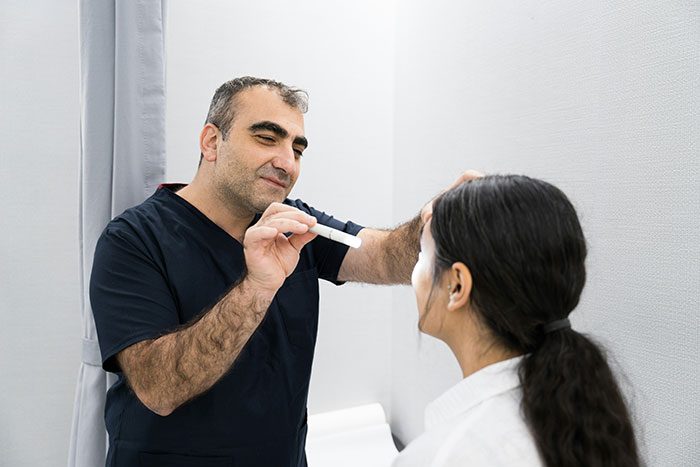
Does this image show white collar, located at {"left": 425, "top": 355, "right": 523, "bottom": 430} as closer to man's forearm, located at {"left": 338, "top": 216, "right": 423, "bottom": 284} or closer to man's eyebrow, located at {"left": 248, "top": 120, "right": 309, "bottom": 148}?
man's forearm, located at {"left": 338, "top": 216, "right": 423, "bottom": 284}

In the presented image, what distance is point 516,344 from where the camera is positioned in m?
0.64

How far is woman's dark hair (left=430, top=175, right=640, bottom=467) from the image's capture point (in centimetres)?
54

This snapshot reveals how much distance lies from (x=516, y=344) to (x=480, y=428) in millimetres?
146

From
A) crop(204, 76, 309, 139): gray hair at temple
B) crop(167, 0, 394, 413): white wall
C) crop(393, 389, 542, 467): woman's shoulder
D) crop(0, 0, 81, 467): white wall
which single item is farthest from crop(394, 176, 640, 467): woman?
crop(0, 0, 81, 467): white wall

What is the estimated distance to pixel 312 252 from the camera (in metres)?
1.19

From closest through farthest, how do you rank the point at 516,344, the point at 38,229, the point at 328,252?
1. the point at 516,344
2. the point at 328,252
3. the point at 38,229

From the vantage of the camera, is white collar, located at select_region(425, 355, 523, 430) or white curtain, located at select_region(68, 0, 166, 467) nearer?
white collar, located at select_region(425, 355, 523, 430)

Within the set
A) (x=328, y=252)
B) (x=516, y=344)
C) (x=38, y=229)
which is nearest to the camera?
(x=516, y=344)

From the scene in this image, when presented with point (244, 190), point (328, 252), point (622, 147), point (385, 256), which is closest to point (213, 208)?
point (244, 190)

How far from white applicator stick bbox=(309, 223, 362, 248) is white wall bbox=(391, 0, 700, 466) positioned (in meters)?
0.50

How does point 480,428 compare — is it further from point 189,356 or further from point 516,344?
point 189,356

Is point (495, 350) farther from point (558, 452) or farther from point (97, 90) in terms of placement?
point (97, 90)

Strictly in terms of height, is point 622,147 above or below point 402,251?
above

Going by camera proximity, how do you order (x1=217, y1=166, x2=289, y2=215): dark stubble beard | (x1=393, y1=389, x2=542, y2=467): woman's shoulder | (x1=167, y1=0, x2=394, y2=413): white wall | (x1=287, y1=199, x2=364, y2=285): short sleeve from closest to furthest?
(x1=393, y1=389, x2=542, y2=467): woman's shoulder < (x1=217, y1=166, x2=289, y2=215): dark stubble beard < (x1=287, y1=199, x2=364, y2=285): short sleeve < (x1=167, y1=0, x2=394, y2=413): white wall
